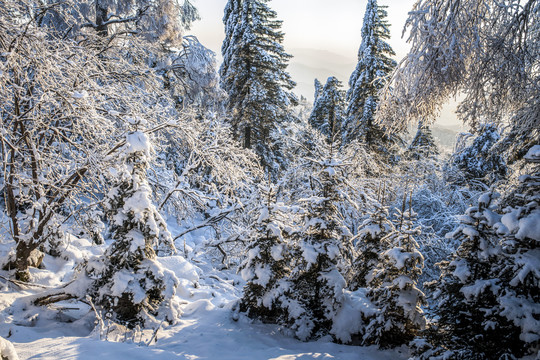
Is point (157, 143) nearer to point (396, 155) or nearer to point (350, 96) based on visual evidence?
point (350, 96)

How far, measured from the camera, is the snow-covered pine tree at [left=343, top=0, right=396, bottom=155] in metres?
15.8

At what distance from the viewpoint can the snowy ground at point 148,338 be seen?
378cm

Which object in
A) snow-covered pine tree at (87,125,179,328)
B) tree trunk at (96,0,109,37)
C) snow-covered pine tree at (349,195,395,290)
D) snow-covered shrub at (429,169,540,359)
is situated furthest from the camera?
tree trunk at (96,0,109,37)

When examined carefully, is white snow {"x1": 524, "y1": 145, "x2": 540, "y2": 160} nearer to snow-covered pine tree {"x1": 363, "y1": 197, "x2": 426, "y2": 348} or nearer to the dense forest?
the dense forest

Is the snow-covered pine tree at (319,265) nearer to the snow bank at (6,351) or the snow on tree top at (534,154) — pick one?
the snow on tree top at (534,154)

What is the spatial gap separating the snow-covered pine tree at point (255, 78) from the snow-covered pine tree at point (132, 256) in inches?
441

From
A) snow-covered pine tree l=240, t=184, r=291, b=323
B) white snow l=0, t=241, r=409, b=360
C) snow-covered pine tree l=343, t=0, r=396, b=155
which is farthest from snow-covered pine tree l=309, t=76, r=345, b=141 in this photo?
white snow l=0, t=241, r=409, b=360

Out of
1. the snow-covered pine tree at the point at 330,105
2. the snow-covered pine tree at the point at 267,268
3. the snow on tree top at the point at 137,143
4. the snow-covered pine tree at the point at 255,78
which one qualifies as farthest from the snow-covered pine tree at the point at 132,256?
the snow-covered pine tree at the point at 330,105

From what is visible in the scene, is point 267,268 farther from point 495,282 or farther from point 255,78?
point 255,78

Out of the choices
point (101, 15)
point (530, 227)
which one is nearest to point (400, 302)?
→ point (530, 227)

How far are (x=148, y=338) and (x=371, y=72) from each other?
1610 centimetres

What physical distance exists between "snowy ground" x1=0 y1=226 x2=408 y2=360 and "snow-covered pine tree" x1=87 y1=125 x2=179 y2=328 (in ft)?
1.54

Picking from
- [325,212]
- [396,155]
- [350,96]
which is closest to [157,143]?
[325,212]

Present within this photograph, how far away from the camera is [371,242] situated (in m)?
6.57
